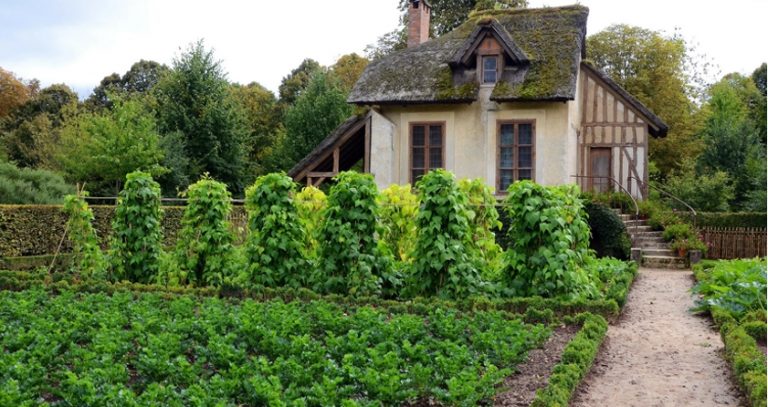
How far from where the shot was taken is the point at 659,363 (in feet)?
27.2

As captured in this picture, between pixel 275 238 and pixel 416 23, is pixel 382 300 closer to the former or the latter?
pixel 275 238

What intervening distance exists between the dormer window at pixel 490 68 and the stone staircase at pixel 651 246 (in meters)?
5.06

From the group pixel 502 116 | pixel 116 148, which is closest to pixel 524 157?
pixel 502 116

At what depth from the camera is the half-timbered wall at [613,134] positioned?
2250 centimetres

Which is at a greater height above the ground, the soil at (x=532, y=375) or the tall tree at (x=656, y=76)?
the tall tree at (x=656, y=76)

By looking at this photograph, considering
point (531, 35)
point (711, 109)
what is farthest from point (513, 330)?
point (711, 109)

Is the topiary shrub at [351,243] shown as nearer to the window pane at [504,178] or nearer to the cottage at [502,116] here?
the cottage at [502,116]

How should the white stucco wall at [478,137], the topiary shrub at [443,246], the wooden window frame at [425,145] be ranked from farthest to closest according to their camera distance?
the wooden window frame at [425,145] < the white stucco wall at [478,137] < the topiary shrub at [443,246]

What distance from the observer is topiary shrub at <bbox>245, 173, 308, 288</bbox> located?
38.7 ft

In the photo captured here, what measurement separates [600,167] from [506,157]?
3567 mm

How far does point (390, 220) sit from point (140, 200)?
173 inches

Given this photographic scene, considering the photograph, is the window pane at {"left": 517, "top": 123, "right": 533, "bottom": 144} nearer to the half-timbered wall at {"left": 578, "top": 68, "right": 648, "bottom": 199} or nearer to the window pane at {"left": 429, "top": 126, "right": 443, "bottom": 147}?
the window pane at {"left": 429, "top": 126, "right": 443, "bottom": 147}

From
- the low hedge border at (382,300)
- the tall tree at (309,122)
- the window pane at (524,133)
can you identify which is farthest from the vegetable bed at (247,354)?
the tall tree at (309,122)

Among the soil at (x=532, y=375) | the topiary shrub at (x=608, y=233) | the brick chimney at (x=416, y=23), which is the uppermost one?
the brick chimney at (x=416, y=23)
